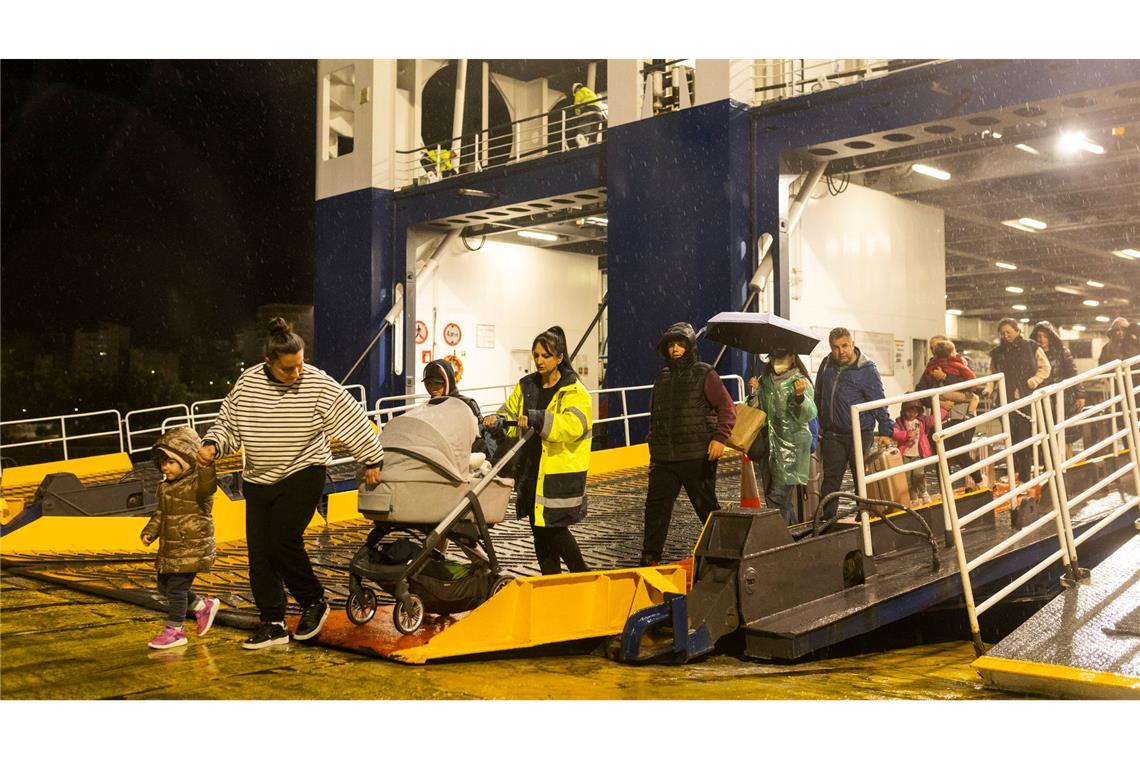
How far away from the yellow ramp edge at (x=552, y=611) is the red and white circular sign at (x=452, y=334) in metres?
10.2

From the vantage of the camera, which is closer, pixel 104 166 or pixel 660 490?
pixel 660 490

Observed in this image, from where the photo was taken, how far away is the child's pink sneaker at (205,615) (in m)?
4.68

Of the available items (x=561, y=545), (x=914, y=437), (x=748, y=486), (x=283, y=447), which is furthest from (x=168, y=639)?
(x=914, y=437)

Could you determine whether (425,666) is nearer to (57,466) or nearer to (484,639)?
(484,639)

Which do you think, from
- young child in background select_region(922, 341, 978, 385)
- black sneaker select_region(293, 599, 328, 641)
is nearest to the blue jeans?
young child in background select_region(922, 341, 978, 385)

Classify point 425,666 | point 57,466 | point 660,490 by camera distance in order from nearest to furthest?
point 425,666 < point 660,490 < point 57,466

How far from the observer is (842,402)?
6.49 metres

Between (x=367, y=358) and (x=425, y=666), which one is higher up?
(x=367, y=358)

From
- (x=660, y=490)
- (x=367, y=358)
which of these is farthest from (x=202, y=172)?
(x=367, y=358)

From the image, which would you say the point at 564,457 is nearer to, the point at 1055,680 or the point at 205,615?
the point at 205,615

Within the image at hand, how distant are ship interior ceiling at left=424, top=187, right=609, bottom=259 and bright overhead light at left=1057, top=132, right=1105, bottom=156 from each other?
16.8 feet

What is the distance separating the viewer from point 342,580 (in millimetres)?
6145

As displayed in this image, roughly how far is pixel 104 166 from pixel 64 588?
2.50 metres

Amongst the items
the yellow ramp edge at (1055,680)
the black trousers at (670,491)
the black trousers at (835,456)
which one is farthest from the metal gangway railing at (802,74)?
the yellow ramp edge at (1055,680)
